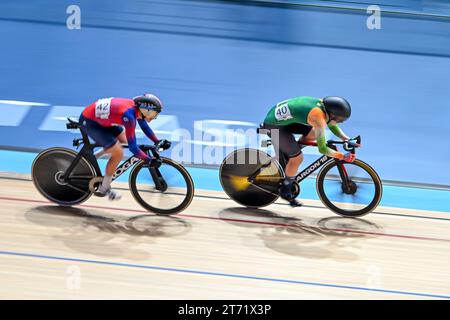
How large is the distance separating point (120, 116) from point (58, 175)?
68cm

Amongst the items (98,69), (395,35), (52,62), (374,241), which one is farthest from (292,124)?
(395,35)

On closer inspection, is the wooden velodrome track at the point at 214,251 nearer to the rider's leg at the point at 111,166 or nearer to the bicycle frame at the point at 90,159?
the rider's leg at the point at 111,166

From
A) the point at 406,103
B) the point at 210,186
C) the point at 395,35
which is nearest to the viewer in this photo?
the point at 210,186

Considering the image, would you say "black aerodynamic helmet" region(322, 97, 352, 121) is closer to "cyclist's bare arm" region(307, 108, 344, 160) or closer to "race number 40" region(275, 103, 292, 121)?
"cyclist's bare arm" region(307, 108, 344, 160)

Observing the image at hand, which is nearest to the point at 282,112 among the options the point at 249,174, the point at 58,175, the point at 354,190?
the point at 249,174

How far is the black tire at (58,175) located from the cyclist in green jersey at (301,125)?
4.25 ft

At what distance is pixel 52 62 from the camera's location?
23.2 feet

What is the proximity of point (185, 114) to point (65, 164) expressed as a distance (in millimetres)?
2007

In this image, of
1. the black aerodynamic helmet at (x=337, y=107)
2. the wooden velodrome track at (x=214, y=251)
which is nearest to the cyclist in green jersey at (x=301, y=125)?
the black aerodynamic helmet at (x=337, y=107)

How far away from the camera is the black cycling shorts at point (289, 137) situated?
4504 mm

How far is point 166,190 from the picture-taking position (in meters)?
4.43

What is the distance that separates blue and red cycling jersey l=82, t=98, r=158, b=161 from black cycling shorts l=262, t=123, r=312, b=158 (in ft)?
2.88
